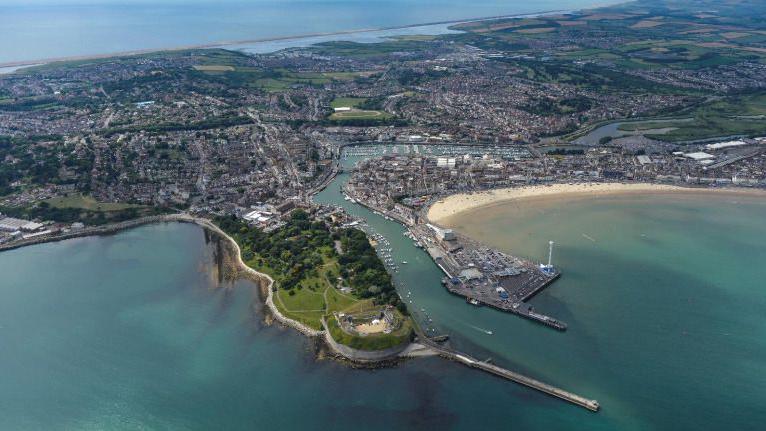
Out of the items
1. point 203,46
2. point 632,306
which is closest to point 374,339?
point 632,306

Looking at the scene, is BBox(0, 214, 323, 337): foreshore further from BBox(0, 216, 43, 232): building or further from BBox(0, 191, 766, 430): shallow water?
BBox(0, 216, 43, 232): building

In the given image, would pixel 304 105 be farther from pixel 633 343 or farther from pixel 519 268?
pixel 633 343

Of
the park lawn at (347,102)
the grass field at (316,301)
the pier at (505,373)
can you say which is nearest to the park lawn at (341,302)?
the grass field at (316,301)

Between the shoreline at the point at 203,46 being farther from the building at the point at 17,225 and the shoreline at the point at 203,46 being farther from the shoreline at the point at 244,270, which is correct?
the shoreline at the point at 244,270

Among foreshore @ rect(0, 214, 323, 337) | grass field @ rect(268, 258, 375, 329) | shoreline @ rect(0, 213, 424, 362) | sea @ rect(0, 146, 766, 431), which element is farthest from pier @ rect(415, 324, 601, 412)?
foreshore @ rect(0, 214, 323, 337)

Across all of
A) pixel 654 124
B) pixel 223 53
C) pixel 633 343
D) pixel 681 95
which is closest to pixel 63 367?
pixel 633 343
